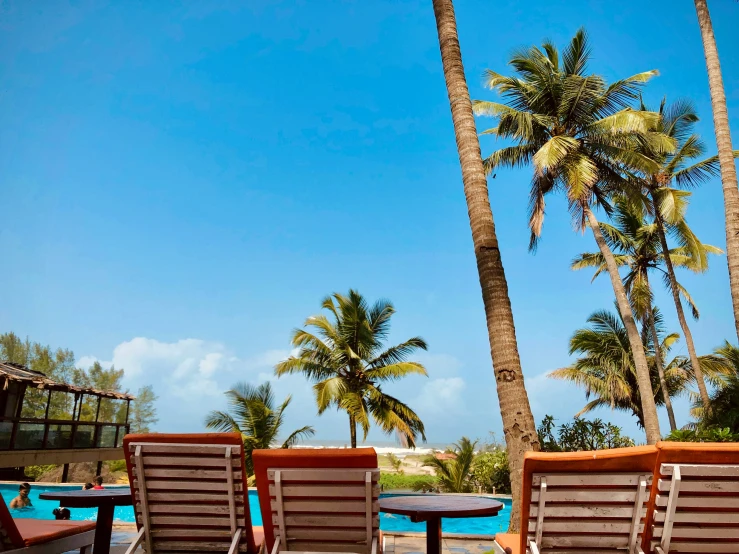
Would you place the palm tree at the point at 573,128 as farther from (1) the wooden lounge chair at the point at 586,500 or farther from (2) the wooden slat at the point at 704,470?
(1) the wooden lounge chair at the point at 586,500

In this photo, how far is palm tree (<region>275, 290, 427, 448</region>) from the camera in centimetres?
1930

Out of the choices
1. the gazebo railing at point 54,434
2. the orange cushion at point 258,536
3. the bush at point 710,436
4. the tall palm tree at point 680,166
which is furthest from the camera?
the tall palm tree at point 680,166

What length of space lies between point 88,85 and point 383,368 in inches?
3165

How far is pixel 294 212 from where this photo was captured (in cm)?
7438

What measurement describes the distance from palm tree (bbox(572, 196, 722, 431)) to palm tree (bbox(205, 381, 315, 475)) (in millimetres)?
13727

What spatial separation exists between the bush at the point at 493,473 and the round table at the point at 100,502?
1275 cm

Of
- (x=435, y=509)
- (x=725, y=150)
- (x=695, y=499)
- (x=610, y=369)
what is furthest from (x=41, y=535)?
(x=610, y=369)

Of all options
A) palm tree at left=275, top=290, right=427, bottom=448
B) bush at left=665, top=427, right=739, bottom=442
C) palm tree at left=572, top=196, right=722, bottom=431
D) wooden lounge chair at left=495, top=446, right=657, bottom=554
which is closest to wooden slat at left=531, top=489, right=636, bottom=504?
wooden lounge chair at left=495, top=446, right=657, bottom=554

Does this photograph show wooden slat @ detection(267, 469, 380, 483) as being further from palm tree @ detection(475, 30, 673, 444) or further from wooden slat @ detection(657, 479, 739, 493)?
palm tree @ detection(475, 30, 673, 444)

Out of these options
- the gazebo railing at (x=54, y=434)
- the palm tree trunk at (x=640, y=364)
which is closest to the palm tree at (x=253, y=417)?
the gazebo railing at (x=54, y=434)

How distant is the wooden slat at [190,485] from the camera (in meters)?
3.20

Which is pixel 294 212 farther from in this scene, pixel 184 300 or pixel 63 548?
pixel 63 548

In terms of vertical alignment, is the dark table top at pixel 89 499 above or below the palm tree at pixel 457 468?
below

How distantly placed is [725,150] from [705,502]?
336 inches
